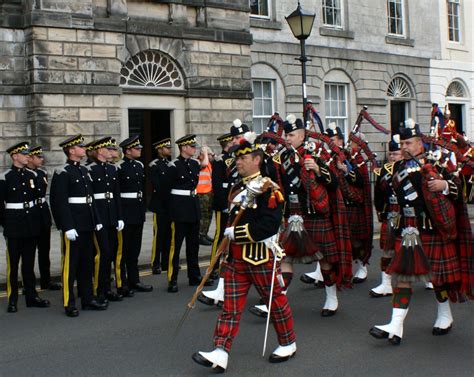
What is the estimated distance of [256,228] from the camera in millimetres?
5371

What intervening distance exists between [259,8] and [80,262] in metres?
13.9

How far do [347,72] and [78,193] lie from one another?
15.8 meters

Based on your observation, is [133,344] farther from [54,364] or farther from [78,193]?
[78,193]

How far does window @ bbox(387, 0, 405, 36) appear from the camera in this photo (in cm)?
2400

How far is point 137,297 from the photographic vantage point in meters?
8.55

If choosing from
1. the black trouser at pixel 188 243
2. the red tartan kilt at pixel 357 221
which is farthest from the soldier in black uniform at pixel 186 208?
the red tartan kilt at pixel 357 221

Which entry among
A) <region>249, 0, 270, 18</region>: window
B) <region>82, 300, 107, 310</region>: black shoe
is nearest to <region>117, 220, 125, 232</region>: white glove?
<region>82, 300, 107, 310</region>: black shoe

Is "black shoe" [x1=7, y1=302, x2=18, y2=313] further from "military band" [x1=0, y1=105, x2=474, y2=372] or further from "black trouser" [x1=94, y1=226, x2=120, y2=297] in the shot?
"black trouser" [x1=94, y1=226, x2=120, y2=297]

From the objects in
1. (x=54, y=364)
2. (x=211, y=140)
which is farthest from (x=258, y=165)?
(x=211, y=140)

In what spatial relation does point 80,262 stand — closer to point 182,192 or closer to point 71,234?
point 71,234

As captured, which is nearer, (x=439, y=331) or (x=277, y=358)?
(x=277, y=358)

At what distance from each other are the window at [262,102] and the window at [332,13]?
11.0ft

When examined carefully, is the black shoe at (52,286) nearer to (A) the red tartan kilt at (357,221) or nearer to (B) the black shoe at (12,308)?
(B) the black shoe at (12,308)

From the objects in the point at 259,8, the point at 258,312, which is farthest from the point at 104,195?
the point at 259,8
